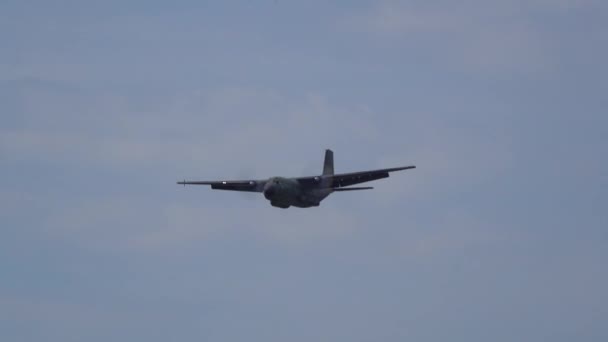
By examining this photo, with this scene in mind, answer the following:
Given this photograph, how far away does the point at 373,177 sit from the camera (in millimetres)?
87500

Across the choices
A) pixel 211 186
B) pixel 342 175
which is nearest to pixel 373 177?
pixel 342 175

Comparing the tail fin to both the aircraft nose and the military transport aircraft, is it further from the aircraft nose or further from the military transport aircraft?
the aircraft nose

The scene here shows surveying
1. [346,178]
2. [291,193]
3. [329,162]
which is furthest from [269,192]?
[329,162]

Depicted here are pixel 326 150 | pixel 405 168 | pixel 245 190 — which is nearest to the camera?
pixel 405 168

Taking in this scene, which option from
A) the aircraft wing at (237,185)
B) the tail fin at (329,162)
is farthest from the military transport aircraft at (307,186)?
the tail fin at (329,162)

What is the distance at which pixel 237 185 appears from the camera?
9281 cm

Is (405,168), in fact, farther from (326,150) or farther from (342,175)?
(326,150)

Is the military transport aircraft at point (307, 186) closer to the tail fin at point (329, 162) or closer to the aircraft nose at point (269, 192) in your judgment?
the aircraft nose at point (269, 192)

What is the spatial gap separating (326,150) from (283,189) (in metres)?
16.3

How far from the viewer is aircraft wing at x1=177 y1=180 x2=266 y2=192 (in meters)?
90.6

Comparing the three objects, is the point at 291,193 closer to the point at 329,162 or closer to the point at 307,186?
the point at 307,186

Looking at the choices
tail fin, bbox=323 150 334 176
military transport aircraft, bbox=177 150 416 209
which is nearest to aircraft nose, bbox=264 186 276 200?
military transport aircraft, bbox=177 150 416 209

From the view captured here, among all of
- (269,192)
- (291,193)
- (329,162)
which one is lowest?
(269,192)

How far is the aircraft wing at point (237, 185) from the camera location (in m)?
90.6
